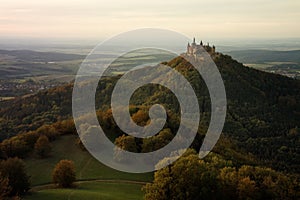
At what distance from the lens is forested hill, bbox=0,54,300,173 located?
87.9 meters

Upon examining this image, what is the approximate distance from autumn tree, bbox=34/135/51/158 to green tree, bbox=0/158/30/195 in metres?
10.2

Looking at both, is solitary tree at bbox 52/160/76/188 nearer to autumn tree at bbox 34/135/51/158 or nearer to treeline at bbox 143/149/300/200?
autumn tree at bbox 34/135/51/158

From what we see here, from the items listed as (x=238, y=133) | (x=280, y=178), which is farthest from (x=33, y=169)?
(x=238, y=133)

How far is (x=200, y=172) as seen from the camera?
3456 cm

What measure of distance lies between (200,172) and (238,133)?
61.8 metres

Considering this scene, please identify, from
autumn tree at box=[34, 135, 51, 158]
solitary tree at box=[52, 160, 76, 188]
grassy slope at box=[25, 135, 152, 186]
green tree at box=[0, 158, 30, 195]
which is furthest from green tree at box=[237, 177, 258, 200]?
autumn tree at box=[34, 135, 51, 158]

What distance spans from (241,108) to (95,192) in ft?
247

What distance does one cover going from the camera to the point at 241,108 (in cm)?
10362

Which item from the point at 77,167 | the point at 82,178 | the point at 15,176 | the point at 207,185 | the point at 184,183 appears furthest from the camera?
the point at 77,167

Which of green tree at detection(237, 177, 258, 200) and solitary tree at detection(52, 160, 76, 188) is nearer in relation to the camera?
green tree at detection(237, 177, 258, 200)

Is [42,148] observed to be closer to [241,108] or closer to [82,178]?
[82,178]

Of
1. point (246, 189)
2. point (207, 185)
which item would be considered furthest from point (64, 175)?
point (246, 189)

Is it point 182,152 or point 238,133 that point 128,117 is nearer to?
point 182,152

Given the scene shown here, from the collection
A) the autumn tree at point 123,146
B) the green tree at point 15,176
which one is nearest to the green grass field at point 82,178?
the green tree at point 15,176
